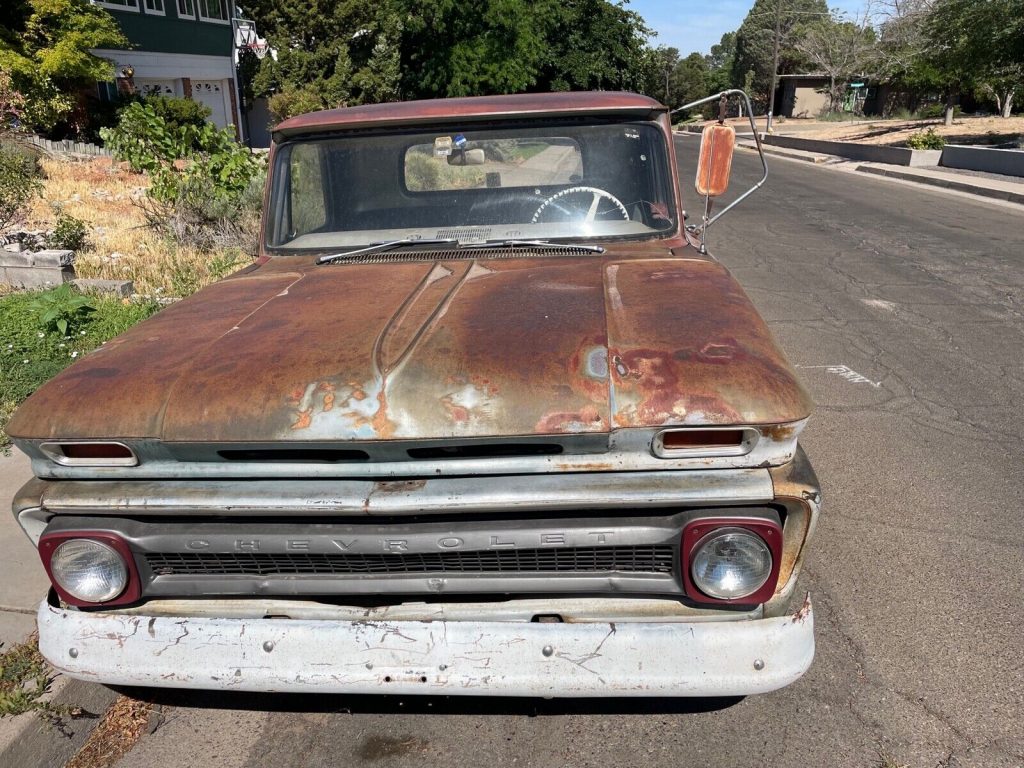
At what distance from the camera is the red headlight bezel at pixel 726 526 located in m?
1.91

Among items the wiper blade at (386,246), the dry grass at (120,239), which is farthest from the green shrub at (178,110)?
the wiper blade at (386,246)

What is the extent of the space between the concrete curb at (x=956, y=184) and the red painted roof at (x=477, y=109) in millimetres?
14532

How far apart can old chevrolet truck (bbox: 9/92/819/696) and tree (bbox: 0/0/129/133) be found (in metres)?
18.4

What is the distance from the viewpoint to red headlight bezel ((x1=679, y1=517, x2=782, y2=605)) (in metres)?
1.91

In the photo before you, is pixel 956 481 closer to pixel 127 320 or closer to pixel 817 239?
pixel 127 320

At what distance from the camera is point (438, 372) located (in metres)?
1.97

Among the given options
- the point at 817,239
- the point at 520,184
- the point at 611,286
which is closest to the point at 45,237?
A: the point at 520,184

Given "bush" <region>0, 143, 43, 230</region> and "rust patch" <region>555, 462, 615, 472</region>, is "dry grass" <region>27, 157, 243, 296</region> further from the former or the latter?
Answer: "rust patch" <region>555, 462, 615, 472</region>

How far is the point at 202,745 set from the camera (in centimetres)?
A: 249

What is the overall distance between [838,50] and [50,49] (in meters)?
Result: 46.1

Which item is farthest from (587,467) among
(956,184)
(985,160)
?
(985,160)

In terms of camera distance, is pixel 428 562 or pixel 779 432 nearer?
pixel 779 432

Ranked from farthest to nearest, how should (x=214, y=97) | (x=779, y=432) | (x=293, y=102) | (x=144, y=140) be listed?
(x=293, y=102) → (x=214, y=97) → (x=144, y=140) → (x=779, y=432)

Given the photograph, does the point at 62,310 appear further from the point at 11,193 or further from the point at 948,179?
the point at 948,179
